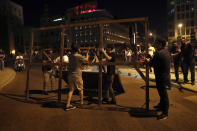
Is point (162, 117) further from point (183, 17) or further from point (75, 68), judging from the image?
point (183, 17)

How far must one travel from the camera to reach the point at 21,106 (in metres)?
5.85

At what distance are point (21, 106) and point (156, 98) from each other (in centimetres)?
489

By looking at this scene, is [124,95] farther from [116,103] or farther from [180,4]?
[180,4]

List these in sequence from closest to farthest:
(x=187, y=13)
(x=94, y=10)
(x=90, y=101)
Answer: (x=90, y=101) → (x=187, y=13) → (x=94, y=10)

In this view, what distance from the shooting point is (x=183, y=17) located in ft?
234

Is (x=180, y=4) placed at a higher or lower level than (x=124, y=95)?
higher

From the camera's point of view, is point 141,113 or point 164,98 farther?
point 141,113

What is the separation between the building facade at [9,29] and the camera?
61.0m

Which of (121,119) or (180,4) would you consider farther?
(180,4)

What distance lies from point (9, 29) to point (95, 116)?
6826 centimetres

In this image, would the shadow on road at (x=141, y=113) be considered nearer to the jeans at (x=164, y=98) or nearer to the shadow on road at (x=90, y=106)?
the shadow on road at (x=90, y=106)

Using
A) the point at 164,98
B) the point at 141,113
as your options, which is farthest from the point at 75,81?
the point at 164,98

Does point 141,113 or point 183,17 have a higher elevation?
point 183,17

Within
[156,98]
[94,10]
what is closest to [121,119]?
[156,98]
